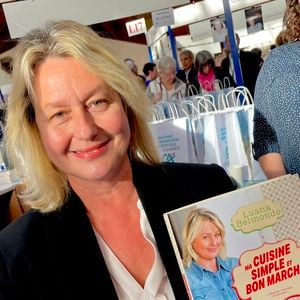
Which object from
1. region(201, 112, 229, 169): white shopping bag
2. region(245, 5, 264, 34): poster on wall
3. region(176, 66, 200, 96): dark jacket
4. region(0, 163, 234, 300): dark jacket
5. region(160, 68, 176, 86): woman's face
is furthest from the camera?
region(245, 5, 264, 34): poster on wall

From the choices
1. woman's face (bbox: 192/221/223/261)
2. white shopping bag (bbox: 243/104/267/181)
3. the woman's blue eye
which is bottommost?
white shopping bag (bbox: 243/104/267/181)

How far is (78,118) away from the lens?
771 millimetres

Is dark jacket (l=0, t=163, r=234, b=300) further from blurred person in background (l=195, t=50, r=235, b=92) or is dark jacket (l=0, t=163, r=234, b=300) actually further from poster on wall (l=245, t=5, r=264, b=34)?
poster on wall (l=245, t=5, r=264, b=34)

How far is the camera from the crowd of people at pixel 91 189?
0.77 metres

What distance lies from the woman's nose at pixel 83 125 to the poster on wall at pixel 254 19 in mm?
4052

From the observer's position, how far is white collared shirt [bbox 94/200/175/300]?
84 cm

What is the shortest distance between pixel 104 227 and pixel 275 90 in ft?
1.92

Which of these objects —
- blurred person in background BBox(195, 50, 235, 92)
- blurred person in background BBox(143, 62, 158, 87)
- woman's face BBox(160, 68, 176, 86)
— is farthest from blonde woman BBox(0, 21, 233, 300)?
blurred person in background BBox(143, 62, 158, 87)

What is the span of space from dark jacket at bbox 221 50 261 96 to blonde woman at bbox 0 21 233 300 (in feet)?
11.4

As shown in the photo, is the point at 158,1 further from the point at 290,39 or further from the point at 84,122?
the point at 84,122

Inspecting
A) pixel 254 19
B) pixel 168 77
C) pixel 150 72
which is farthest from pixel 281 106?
pixel 254 19

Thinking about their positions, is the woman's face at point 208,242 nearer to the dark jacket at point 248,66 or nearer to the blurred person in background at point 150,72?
the blurred person in background at point 150,72

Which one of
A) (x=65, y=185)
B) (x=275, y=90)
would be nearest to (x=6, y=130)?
(x=65, y=185)

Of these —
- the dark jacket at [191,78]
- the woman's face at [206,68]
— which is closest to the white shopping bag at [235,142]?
the dark jacket at [191,78]
